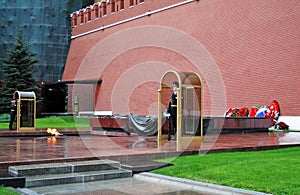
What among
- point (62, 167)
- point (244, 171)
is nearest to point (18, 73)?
point (62, 167)

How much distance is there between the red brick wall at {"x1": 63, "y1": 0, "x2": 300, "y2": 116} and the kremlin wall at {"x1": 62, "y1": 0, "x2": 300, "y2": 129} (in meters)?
0.03

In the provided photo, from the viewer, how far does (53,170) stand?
595cm

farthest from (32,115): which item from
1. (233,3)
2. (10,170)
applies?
(10,170)

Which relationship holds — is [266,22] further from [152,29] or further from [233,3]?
[152,29]

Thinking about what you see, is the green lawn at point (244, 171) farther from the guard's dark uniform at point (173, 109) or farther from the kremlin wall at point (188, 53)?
the kremlin wall at point (188, 53)

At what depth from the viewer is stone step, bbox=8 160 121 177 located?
18.8 ft

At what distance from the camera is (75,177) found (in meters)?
5.78

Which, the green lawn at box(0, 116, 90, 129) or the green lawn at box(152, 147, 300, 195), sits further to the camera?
the green lawn at box(0, 116, 90, 129)

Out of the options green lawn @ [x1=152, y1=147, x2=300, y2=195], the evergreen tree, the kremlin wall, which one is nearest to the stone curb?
green lawn @ [x1=152, y1=147, x2=300, y2=195]

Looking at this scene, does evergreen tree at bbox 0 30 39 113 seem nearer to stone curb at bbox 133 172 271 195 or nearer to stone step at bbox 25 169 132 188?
stone step at bbox 25 169 132 188

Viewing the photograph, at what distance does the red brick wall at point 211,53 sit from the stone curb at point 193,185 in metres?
9.55

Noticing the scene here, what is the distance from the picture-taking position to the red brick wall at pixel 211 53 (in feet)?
48.8

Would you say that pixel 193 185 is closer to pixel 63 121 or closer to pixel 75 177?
pixel 75 177

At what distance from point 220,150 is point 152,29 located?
14215 mm
